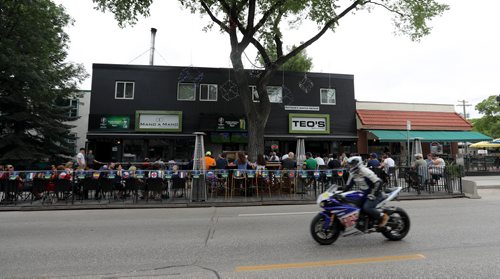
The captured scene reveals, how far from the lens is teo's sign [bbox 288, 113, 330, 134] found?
69.2 ft

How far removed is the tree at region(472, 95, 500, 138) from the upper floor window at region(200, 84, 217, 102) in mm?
39209

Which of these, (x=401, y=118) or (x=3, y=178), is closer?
(x=3, y=178)

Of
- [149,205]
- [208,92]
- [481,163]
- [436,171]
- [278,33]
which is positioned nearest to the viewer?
[149,205]

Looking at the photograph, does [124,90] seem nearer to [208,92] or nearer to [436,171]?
[208,92]

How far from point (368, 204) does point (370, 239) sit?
2.62 ft

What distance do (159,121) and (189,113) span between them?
83.7 inches

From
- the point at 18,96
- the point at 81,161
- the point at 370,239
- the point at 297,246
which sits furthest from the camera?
the point at 18,96

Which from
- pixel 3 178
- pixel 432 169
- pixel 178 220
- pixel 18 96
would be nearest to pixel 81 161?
pixel 3 178

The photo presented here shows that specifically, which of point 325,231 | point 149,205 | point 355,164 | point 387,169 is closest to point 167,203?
point 149,205

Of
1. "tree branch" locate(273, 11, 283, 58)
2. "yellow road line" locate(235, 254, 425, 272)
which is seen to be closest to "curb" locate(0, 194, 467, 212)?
"yellow road line" locate(235, 254, 425, 272)

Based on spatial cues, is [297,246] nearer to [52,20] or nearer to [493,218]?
[493,218]

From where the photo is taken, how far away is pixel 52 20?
18047 millimetres

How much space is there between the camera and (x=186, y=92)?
68.0ft

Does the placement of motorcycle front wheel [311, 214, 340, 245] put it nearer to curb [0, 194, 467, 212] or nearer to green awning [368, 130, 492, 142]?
curb [0, 194, 467, 212]
